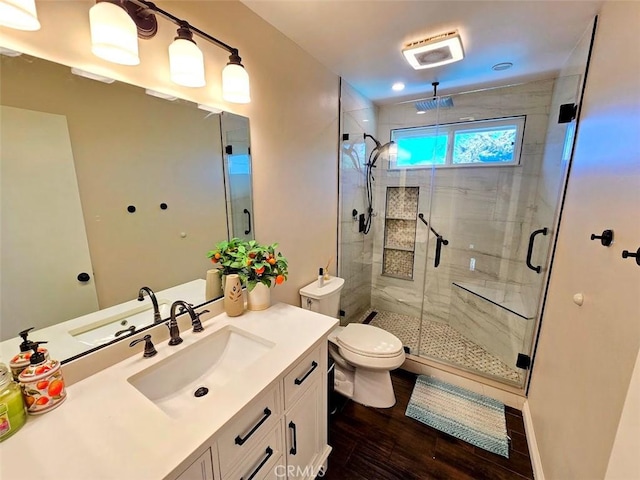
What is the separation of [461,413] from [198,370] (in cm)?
177

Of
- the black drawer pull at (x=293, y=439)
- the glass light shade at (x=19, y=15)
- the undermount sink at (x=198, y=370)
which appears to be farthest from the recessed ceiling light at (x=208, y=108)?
the black drawer pull at (x=293, y=439)

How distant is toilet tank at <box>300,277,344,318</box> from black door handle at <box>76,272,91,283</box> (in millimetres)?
1261

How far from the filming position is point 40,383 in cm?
77

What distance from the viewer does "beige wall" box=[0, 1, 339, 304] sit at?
2.85 ft

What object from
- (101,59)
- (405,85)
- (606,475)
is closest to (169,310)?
(101,59)

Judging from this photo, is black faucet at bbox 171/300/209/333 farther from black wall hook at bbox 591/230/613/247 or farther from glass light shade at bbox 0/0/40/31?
black wall hook at bbox 591/230/613/247

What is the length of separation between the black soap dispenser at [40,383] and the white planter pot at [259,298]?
76 cm

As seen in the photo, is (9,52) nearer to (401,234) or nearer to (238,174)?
(238,174)

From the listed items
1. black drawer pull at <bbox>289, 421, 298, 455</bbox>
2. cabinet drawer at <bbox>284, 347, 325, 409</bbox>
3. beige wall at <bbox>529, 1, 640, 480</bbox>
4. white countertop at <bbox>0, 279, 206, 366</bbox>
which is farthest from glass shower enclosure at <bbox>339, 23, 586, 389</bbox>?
white countertop at <bbox>0, 279, 206, 366</bbox>

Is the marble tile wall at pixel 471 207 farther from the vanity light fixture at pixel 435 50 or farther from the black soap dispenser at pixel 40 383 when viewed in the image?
the black soap dispenser at pixel 40 383

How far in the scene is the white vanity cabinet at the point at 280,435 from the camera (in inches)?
32.0

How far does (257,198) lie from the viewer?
1592mm

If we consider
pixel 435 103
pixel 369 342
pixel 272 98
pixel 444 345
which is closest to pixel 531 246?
pixel 444 345

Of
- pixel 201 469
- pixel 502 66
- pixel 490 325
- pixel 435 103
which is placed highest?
pixel 502 66
